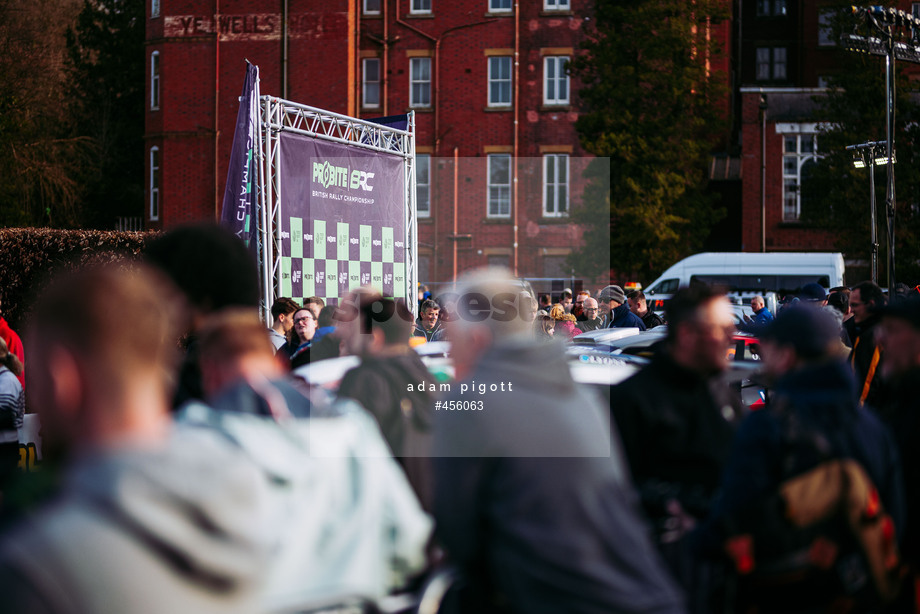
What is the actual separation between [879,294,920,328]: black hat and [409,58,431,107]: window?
33.1 metres

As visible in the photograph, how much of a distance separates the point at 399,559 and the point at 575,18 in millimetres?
35597

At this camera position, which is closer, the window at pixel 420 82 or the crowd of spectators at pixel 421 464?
the crowd of spectators at pixel 421 464

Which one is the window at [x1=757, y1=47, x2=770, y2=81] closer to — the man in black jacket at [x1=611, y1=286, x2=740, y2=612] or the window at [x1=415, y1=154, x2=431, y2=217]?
the window at [x1=415, y1=154, x2=431, y2=217]

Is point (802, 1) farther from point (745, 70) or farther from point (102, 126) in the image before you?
point (102, 126)

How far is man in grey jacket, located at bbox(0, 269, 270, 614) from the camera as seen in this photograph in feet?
5.15

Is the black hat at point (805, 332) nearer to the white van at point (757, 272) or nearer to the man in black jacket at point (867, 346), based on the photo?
the man in black jacket at point (867, 346)

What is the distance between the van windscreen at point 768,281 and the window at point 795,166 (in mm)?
11387

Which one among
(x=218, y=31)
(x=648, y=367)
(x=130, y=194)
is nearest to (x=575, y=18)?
(x=218, y=31)

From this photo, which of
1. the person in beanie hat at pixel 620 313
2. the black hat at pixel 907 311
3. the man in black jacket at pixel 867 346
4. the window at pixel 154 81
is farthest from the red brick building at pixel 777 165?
the black hat at pixel 907 311

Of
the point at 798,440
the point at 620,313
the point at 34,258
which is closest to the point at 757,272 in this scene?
the point at 620,313

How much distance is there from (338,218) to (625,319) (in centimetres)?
451

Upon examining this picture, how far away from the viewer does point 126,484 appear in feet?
5.37

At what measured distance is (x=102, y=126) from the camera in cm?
4416

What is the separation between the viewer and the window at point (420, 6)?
120ft
